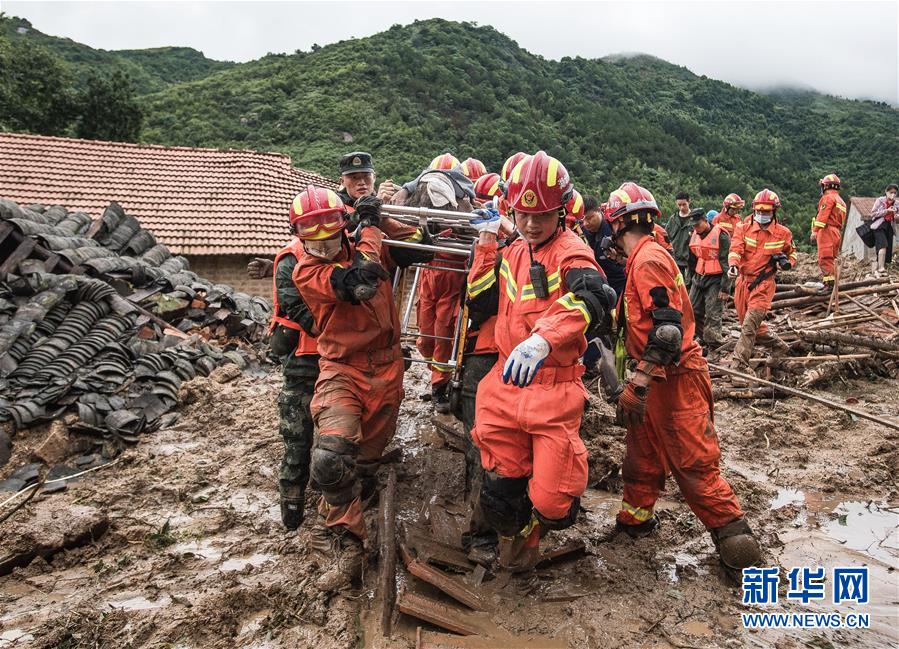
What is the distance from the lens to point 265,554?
3842mm

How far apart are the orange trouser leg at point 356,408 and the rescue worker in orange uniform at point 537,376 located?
0.82m

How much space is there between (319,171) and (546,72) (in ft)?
97.5

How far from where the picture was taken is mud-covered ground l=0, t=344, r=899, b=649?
118 inches

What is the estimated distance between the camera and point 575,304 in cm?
287

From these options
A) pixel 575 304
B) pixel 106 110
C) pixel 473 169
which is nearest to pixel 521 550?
pixel 575 304

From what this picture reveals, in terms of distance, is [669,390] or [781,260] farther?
[781,260]

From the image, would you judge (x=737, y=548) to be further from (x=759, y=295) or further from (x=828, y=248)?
(x=828, y=248)

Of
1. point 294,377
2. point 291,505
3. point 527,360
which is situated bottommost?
point 291,505

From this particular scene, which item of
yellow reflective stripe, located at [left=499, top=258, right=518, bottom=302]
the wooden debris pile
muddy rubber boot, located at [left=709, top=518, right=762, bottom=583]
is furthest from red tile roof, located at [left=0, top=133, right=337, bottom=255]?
muddy rubber boot, located at [left=709, top=518, right=762, bottom=583]

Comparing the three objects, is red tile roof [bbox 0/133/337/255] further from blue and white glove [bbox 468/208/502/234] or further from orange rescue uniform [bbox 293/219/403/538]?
blue and white glove [bbox 468/208/502/234]

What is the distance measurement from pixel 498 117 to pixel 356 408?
128 ft

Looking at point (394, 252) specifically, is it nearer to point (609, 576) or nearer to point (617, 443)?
point (609, 576)

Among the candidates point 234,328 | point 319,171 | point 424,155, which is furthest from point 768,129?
point 234,328

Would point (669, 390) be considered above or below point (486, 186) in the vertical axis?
below
